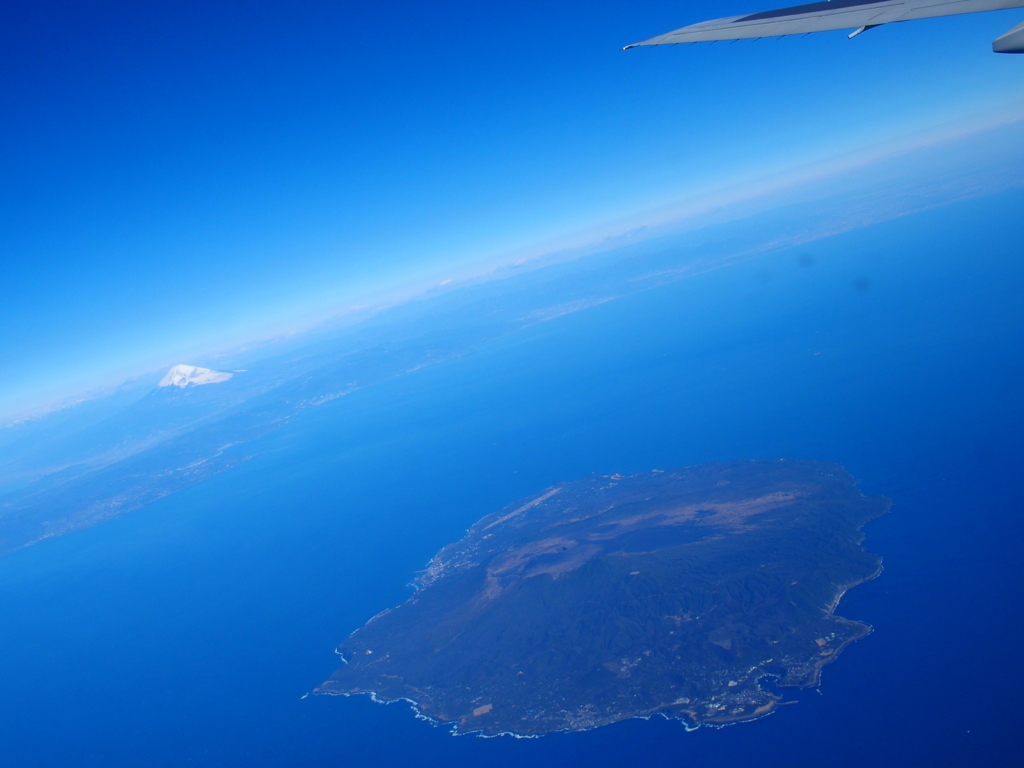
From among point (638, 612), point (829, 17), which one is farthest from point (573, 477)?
point (829, 17)

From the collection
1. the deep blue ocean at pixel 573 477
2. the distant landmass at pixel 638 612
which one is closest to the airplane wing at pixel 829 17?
the deep blue ocean at pixel 573 477

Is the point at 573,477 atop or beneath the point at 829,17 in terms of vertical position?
beneath

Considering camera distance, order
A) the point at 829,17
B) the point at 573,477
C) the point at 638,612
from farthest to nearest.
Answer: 1. the point at 573,477
2. the point at 638,612
3. the point at 829,17

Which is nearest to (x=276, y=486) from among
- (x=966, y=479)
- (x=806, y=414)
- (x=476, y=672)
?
(x=476, y=672)

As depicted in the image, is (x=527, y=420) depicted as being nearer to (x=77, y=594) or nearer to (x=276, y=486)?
(x=276, y=486)

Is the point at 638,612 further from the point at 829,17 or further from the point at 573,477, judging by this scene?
the point at 829,17

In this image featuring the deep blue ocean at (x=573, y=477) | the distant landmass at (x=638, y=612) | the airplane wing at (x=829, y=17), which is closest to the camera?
the airplane wing at (x=829, y=17)

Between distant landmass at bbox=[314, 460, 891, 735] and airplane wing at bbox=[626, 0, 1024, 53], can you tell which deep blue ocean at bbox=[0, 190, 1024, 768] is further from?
airplane wing at bbox=[626, 0, 1024, 53]

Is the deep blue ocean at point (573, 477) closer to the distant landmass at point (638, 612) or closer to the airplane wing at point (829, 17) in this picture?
the distant landmass at point (638, 612)
